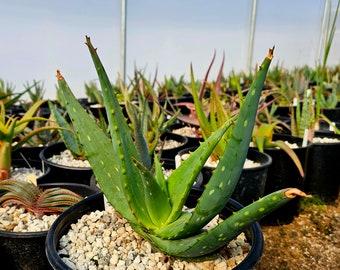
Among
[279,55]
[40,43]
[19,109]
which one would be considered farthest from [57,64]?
[279,55]

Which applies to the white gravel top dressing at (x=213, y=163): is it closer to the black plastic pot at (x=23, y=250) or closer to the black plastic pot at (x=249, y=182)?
the black plastic pot at (x=249, y=182)

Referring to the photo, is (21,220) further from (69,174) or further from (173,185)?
(173,185)

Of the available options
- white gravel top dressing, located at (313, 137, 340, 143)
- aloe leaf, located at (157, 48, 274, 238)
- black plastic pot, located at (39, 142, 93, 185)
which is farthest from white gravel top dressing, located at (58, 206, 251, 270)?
white gravel top dressing, located at (313, 137, 340, 143)

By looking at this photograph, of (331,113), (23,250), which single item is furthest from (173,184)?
(331,113)

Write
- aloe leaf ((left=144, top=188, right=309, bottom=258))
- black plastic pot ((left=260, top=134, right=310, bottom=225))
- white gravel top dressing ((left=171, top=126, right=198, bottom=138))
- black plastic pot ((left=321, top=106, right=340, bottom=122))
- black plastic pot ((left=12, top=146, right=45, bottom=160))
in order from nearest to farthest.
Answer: aloe leaf ((left=144, top=188, right=309, bottom=258)), black plastic pot ((left=260, top=134, right=310, bottom=225)), black plastic pot ((left=12, top=146, right=45, bottom=160)), white gravel top dressing ((left=171, top=126, right=198, bottom=138)), black plastic pot ((left=321, top=106, right=340, bottom=122))

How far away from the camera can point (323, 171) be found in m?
1.69

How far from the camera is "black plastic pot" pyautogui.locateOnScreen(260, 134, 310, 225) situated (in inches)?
59.0

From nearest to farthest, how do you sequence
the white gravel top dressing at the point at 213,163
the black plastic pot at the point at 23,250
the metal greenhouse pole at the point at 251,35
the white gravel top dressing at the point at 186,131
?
1. the black plastic pot at the point at 23,250
2. the white gravel top dressing at the point at 213,163
3. the white gravel top dressing at the point at 186,131
4. the metal greenhouse pole at the point at 251,35

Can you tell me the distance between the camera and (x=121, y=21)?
3.22 metres

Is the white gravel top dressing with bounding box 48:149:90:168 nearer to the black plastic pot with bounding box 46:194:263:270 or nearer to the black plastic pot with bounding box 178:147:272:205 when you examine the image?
the black plastic pot with bounding box 178:147:272:205

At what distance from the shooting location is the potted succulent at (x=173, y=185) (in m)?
0.47

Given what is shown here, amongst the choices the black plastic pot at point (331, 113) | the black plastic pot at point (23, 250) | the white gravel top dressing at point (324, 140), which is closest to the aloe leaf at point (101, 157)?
the black plastic pot at point (23, 250)

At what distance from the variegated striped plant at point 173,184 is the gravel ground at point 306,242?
75cm

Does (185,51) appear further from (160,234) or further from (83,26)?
(160,234)
